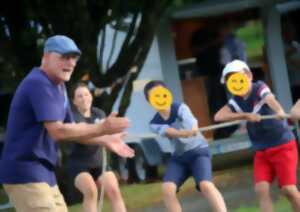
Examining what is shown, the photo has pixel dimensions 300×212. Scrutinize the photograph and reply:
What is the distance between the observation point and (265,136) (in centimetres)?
859

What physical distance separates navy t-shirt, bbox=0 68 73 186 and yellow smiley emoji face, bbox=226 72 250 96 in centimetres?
241

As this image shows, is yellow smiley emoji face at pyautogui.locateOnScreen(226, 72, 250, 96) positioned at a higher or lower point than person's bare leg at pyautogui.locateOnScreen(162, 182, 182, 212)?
higher

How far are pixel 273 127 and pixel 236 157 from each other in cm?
803

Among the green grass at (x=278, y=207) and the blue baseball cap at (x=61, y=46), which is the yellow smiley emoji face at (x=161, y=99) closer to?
the green grass at (x=278, y=207)

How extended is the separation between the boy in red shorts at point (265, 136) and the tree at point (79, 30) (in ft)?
12.4

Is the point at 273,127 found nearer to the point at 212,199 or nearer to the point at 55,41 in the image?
the point at 212,199

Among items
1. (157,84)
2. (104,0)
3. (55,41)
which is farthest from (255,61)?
(55,41)

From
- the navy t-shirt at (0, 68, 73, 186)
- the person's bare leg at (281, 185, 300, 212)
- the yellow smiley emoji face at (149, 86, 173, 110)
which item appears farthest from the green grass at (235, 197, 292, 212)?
the navy t-shirt at (0, 68, 73, 186)

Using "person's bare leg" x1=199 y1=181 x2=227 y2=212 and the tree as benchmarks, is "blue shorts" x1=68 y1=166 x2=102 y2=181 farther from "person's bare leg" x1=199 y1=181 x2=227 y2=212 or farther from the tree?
the tree

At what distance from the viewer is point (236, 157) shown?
16.6 metres

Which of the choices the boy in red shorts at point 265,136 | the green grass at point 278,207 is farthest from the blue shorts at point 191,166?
the green grass at point 278,207

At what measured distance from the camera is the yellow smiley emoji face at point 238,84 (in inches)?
329

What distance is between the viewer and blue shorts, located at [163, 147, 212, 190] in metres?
8.91

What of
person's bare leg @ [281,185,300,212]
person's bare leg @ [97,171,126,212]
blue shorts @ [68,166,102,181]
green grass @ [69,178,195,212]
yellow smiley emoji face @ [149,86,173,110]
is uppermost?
yellow smiley emoji face @ [149,86,173,110]
